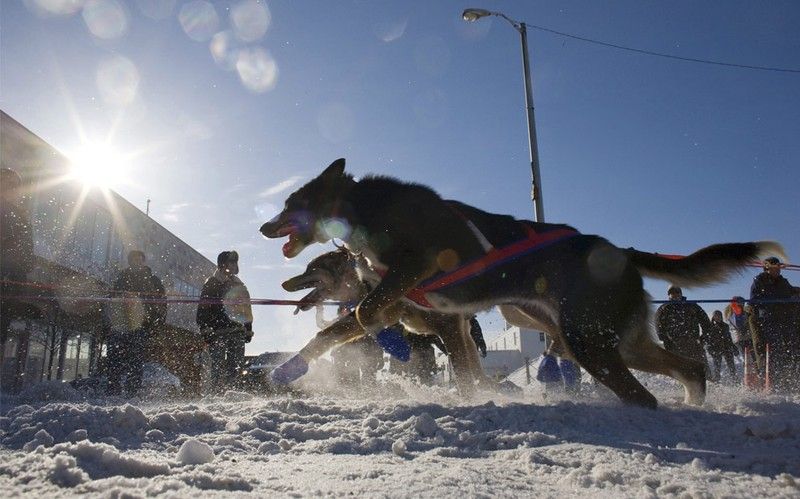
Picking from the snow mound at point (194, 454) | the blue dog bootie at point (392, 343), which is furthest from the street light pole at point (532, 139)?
the snow mound at point (194, 454)

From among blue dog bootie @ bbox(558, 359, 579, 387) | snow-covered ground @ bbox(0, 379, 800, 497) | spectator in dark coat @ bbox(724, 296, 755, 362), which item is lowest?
snow-covered ground @ bbox(0, 379, 800, 497)

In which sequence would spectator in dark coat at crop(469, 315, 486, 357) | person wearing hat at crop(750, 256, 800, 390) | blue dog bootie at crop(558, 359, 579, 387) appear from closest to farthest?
blue dog bootie at crop(558, 359, 579, 387)
person wearing hat at crop(750, 256, 800, 390)
spectator in dark coat at crop(469, 315, 486, 357)

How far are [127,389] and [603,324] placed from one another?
5.17 m

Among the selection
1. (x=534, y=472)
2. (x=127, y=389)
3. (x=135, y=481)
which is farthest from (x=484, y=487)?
(x=127, y=389)

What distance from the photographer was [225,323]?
6.70 meters

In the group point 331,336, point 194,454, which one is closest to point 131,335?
point 331,336

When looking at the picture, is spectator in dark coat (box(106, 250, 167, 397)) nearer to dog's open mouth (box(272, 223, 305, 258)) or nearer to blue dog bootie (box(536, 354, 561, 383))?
dog's open mouth (box(272, 223, 305, 258))

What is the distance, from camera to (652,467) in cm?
185

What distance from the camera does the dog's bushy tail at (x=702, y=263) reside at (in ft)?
13.2

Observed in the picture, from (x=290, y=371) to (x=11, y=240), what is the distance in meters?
3.56

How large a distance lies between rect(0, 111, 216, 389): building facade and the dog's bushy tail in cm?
512

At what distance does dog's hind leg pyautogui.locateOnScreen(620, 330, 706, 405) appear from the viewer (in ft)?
12.8

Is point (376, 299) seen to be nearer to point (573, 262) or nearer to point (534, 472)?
point (573, 262)

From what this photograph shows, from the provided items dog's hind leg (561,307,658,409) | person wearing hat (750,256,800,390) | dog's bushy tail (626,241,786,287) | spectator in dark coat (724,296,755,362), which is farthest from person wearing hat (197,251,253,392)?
spectator in dark coat (724,296,755,362)
